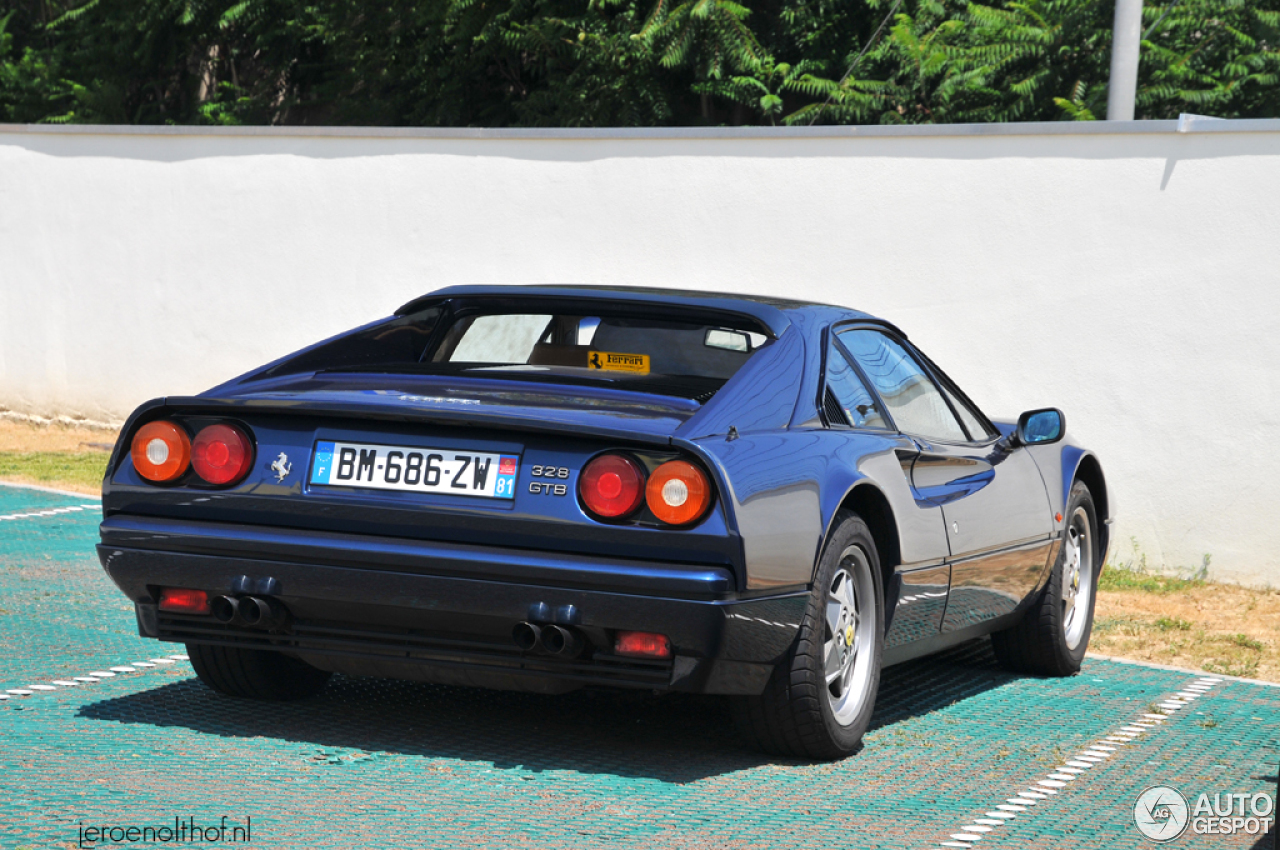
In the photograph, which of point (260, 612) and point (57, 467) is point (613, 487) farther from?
point (57, 467)

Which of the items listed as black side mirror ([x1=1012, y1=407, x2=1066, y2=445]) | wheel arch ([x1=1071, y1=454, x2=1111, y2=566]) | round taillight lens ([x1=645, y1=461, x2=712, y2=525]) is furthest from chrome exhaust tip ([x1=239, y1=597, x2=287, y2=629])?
wheel arch ([x1=1071, y1=454, x2=1111, y2=566])

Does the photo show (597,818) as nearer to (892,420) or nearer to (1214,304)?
(892,420)

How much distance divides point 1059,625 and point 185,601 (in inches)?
130

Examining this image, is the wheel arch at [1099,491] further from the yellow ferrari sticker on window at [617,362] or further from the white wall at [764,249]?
the yellow ferrari sticker on window at [617,362]

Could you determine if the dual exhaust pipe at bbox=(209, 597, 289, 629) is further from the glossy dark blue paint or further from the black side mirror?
the black side mirror

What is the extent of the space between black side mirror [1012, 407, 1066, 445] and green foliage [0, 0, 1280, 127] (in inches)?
288

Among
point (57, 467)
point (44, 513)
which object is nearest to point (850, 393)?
point (44, 513)

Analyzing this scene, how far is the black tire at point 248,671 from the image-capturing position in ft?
15.0

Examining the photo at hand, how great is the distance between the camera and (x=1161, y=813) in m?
4.02

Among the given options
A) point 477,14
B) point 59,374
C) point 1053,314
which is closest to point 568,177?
point 1053,314

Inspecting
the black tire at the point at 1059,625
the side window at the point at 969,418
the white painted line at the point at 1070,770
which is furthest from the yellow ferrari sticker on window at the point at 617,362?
the black tire at the point at 1059,625

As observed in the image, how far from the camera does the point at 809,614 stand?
4.03 meters

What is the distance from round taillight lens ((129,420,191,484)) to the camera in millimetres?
4137

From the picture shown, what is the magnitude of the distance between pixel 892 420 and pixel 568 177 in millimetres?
5788
